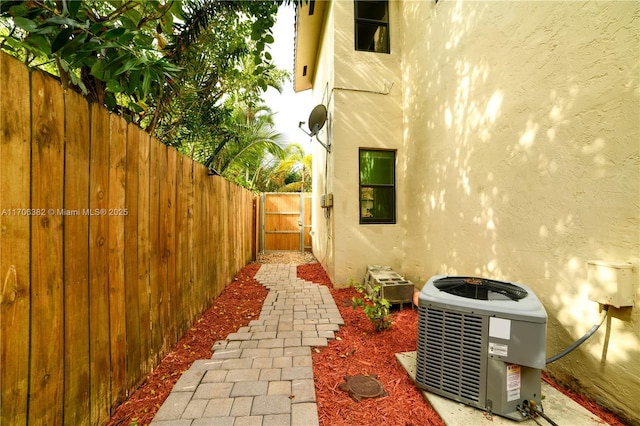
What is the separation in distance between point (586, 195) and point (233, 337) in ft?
11.4

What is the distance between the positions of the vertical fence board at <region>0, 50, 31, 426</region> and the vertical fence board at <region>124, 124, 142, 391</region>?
29.3 inches

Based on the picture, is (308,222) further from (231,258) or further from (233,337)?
(233,337)

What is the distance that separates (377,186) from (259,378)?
391cm

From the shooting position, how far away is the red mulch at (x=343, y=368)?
181cm

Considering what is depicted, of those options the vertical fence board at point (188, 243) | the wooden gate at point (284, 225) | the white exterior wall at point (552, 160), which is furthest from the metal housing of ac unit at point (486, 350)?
the wooden gate at point (284, 225)

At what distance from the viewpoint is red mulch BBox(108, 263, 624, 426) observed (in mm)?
1811

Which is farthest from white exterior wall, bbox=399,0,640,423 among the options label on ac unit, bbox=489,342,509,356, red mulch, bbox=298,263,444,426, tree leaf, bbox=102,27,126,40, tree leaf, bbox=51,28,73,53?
tree leaf, bbox=51,28,73,53

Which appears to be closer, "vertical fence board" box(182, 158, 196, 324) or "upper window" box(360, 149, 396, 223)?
"vertical fence board" box(182, 158, 196, 324)

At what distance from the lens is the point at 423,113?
434 centimetres

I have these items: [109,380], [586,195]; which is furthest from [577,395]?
[109,380]

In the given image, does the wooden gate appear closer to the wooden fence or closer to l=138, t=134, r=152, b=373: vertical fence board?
the wooden fence

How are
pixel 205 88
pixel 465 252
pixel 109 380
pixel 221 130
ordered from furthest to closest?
pixel 221 130 < pixel 205 88 < pixel 465 252 < pixel 109 380

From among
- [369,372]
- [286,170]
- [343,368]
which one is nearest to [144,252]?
[343,368]

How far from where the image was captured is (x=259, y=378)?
2219mm
